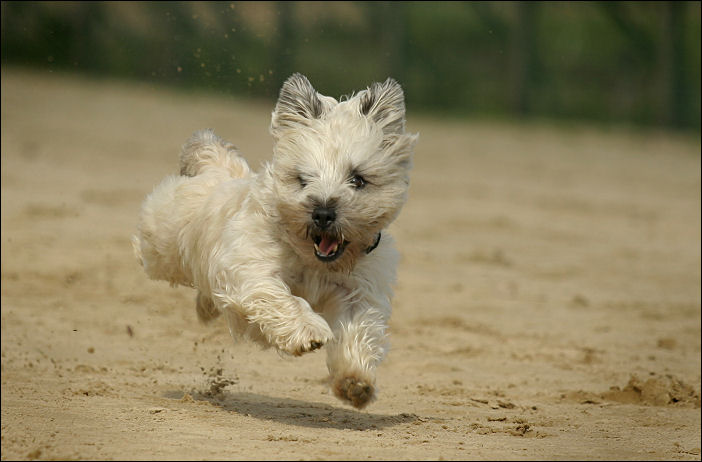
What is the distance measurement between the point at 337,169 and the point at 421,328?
3370mm

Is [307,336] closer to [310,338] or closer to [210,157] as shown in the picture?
[310,338]

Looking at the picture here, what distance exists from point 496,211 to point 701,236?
7.47 ft

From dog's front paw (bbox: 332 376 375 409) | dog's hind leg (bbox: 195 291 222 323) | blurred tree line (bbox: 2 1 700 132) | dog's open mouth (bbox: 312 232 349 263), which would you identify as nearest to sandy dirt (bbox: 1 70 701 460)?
dog's front paw (bbox: 332 376 375 409)

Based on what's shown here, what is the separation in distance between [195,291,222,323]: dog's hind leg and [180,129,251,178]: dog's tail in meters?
0.70

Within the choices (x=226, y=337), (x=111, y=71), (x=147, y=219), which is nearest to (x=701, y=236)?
(x=226, y=337)

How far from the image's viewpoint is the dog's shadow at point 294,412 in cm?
509

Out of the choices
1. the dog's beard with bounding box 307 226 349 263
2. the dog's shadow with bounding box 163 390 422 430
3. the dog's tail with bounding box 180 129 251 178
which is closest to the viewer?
the dog's beard with bounding box 307 226 349 263

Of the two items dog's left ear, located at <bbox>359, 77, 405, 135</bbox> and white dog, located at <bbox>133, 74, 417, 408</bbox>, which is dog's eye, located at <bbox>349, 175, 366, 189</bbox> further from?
dog's left ear, located at <bbox>359, 77, 405, 135</bbox>

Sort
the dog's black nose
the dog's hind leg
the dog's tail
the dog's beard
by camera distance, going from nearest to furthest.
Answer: the dog's black nose < the dog's beard < the dog's hind leg < the dog's tail

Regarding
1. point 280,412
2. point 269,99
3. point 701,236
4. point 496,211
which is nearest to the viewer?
point 280,412

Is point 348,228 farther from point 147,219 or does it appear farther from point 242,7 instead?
point 242,7

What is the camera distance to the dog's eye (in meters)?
4.77

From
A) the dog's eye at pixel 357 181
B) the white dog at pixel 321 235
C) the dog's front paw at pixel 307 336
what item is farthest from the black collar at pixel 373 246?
the dog's front paw at pixel 307 336

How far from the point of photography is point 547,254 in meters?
10.8
